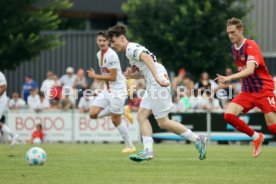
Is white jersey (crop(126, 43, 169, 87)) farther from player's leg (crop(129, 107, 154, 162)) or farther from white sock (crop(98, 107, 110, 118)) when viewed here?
white sock (crop(98, 107, 110, 118))

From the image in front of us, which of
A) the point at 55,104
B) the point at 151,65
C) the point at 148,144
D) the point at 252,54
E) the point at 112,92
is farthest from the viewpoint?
the point at 55,104

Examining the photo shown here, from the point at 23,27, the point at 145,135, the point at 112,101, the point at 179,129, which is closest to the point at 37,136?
the point at 23,27

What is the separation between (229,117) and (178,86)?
12.6 m

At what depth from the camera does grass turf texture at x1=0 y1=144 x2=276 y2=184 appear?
37.8 ft

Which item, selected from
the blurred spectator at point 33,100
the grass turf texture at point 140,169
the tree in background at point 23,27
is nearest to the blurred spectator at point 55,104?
the blurred spectator at point 33,100

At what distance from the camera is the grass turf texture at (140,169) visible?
11.5 meters

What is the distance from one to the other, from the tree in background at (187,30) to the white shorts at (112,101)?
47.9 ft

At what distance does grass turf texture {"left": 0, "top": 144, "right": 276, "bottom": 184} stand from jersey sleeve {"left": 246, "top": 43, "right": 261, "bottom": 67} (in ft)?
5.79

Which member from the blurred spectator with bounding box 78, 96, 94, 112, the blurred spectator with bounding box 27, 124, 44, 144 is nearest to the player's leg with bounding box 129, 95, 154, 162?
the blurred spectator with bounding box 27, 124, 44, 144

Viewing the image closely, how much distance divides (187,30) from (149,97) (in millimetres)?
18713

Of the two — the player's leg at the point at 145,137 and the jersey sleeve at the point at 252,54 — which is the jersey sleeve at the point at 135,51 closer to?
the player's leg at the point at 145,137

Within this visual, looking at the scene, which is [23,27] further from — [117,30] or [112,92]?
[117,30]

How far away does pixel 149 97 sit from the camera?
14.6 m

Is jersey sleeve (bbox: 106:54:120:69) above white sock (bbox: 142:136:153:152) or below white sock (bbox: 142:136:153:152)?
above
